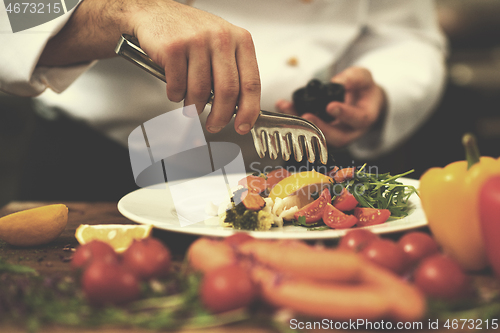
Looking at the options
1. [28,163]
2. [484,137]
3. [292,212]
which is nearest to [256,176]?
[292,212]

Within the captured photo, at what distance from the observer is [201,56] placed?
1.03 m

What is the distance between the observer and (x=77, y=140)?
187 cm

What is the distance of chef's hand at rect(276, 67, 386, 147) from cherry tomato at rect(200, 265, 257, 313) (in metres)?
1.25

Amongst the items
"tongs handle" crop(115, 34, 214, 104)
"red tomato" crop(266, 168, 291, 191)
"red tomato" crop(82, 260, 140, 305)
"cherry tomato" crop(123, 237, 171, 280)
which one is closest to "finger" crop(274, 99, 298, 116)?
"red tomato" crop(266, 168, 291, 191)

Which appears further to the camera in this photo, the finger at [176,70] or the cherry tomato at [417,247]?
the finger at [176,70]

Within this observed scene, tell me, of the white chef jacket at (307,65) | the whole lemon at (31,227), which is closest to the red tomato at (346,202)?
the whole lemon at (31,227)

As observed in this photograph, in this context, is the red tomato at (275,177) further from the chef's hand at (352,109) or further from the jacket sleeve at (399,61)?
the jacket sleeve at (399,61)

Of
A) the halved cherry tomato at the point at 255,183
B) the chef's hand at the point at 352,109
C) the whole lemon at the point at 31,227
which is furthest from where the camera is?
the chef's hand at the point at 352,109

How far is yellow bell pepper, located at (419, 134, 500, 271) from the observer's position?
2.48 ft

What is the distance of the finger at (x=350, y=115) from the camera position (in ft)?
5.59

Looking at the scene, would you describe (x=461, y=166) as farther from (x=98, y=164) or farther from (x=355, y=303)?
(x=98, y=164)

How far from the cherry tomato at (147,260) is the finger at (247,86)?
0.49 m

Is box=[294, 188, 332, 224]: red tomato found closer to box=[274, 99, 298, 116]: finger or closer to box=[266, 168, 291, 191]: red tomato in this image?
box=[266, 168, 291, 191]: red tomato

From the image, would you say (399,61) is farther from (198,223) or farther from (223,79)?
(198,223)
